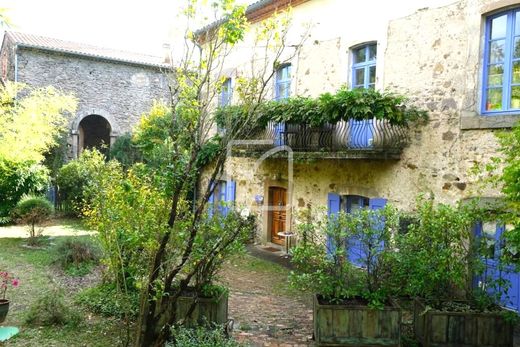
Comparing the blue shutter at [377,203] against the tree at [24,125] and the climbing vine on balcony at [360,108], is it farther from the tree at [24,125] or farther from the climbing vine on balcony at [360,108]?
the tree at [24,125]

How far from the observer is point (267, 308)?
6812 millimetres

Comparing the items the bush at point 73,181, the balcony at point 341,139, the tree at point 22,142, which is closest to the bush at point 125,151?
the bush at point 73,181

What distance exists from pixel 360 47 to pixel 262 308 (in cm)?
596

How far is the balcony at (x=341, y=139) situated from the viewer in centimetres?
821

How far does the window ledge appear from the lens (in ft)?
21.4

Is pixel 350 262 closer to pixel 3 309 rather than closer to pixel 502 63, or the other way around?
pixel 502 63

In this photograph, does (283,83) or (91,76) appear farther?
(91,76)

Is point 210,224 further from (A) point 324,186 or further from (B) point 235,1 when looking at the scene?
(A) point 324,186

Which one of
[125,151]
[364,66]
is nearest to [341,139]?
[364,66]

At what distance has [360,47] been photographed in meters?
9.40

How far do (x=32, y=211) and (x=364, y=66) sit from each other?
9.75 m

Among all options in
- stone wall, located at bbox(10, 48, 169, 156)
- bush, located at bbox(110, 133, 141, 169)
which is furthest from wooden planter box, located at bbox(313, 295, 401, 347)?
bush, located at bbox(110, 133, 141, 169)

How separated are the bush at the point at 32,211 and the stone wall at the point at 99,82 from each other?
5808 mm

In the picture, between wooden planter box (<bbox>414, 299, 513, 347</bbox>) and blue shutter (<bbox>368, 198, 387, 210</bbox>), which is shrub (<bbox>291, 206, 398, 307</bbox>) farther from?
blue shutter (<bbox>368, 198, 387, 210</bbox>)
